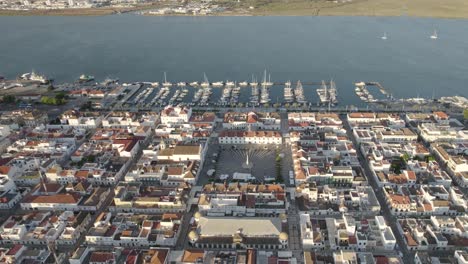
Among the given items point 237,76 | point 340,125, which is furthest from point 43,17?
point 340,125

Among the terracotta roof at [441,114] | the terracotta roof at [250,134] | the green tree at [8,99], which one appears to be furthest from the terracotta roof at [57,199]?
the terracotta roof at [441,114]

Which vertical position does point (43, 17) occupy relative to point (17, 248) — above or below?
above

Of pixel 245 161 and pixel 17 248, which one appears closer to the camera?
pixel 17 248

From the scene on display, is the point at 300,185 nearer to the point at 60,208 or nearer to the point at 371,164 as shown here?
the point at 371,164

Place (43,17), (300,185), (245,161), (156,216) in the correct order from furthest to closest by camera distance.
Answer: (43,17) → (245,161) → (300,185) → (156,216)

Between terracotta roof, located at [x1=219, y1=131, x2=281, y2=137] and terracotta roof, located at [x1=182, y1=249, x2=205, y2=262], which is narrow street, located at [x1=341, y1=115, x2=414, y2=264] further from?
terracotta roof, located at [x1=182, y1=249, x2=205, y2=262]

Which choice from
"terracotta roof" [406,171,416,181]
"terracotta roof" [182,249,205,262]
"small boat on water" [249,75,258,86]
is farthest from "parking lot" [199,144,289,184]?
"small boat on water" [249,75,258,86]
